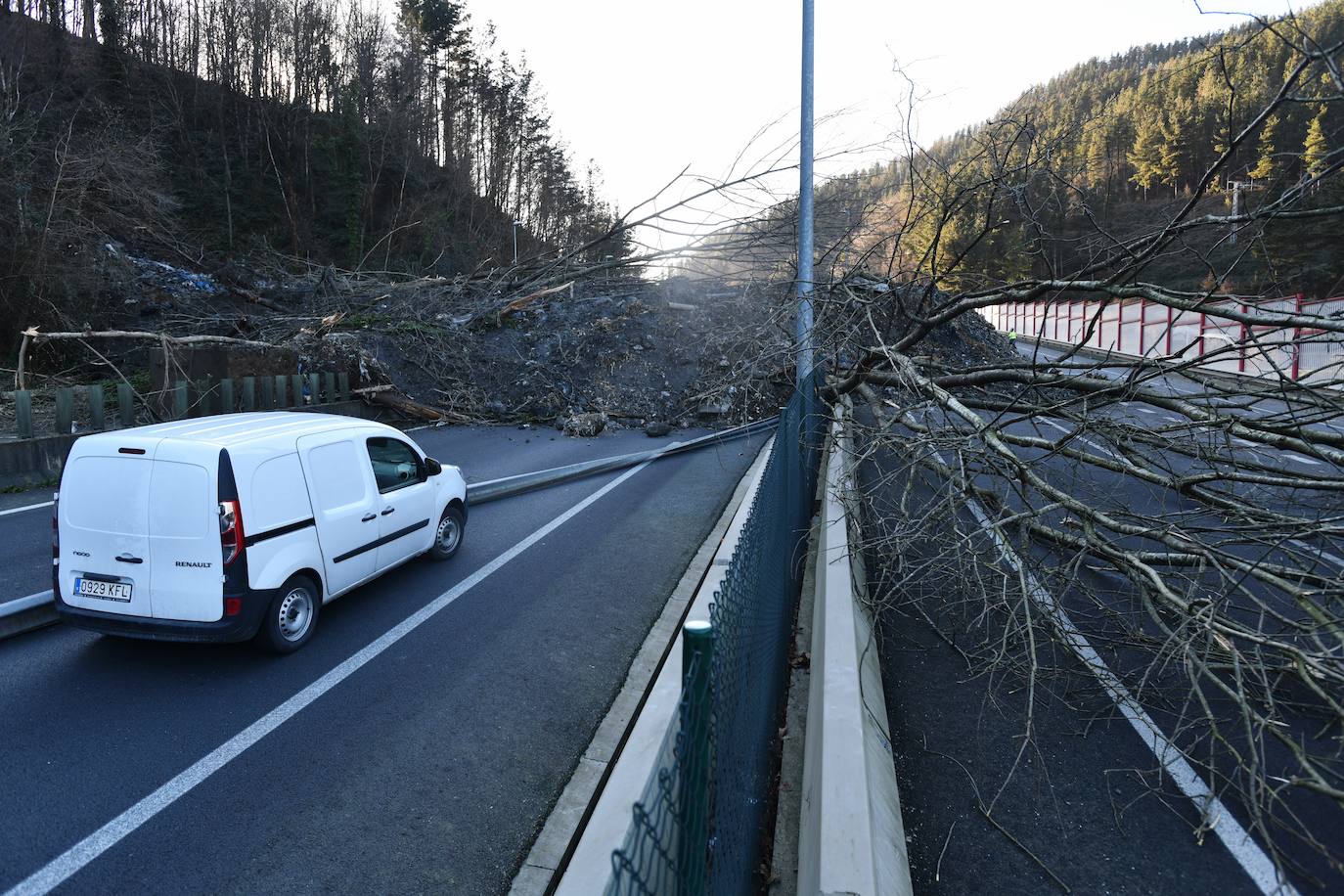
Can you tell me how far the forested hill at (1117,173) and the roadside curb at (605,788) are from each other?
3765mm

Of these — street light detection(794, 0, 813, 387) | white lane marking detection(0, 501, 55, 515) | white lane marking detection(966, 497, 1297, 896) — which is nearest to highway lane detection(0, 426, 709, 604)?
white lane marking detection(0, 501, 55, 515)

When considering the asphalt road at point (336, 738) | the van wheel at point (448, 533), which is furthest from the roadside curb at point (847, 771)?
the van wheel at point (448, 533)

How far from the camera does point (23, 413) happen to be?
10.6 metres

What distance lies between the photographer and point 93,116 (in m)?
28.3

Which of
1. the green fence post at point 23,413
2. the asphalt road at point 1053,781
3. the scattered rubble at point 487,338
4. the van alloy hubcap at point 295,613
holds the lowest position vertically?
the asphalt road at point 1053,781

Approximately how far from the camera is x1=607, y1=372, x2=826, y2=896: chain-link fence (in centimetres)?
173

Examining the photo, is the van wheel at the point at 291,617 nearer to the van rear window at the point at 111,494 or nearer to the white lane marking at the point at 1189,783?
the van rear window at the point at 111,494

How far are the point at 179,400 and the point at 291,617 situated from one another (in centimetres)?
901

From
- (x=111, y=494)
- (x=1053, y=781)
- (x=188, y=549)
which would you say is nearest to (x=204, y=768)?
(x=188, y=549)

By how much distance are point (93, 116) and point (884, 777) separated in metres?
36.0

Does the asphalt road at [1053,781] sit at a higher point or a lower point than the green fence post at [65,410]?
lower

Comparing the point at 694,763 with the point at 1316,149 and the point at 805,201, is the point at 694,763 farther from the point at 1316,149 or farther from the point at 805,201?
the point at 805,201

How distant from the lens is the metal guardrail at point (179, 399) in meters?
11.1

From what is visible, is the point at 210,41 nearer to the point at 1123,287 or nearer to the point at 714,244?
the point at 714,244
